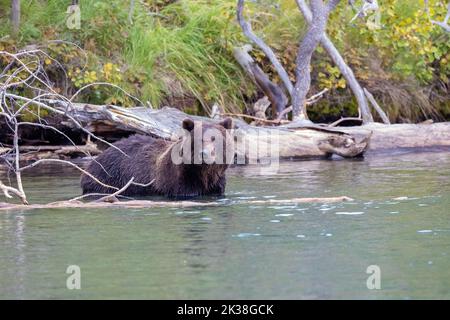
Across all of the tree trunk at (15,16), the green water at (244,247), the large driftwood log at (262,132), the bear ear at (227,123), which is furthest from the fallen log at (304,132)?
the bear ear at (227,123)

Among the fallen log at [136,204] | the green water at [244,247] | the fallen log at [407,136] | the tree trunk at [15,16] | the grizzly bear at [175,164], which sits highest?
the tree trunk at [15,16]

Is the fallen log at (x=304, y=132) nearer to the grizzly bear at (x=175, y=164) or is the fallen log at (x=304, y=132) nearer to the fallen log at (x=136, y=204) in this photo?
the grizzly bear at (x=175, y=164)

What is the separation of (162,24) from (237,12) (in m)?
2.57

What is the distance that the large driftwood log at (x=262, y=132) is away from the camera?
603 inches

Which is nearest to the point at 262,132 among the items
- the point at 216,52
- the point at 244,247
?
the point at 216,52

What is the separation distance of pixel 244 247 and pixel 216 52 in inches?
434

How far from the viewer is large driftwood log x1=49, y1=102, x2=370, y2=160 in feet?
50.2

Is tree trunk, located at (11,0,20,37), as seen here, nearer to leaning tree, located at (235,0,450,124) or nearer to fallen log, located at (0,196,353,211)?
leaning tree, located at (235,0,450,124)

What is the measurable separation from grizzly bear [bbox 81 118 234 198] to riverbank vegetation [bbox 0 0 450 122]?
3.39 meters

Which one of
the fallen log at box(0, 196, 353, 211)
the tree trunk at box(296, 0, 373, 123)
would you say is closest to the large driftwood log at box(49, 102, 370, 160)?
the tree trunk at box(296, 0, 373, 123)

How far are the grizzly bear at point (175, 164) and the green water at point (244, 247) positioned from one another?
0.37 m

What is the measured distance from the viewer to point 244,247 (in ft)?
27.1

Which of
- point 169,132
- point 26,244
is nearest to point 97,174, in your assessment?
point 169,132

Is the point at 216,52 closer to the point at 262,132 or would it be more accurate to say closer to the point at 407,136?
the point at 262,132
